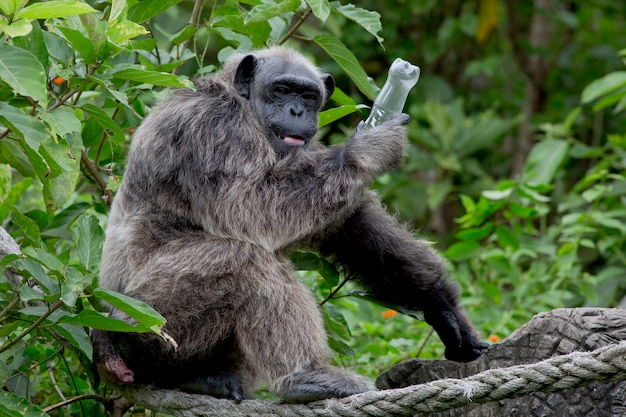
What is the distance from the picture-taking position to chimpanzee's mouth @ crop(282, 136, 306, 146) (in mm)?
4547

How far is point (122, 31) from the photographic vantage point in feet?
13.2

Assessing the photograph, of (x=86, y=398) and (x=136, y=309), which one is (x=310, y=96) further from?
(x=86, y=398)

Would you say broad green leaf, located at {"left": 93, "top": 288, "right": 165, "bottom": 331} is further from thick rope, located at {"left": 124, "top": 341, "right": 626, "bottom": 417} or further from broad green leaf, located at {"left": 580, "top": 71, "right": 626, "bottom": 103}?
broad green leaf, located at {"left": 580, "top": 71, "right": 626, "bottom": 103}

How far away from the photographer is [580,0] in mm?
11703

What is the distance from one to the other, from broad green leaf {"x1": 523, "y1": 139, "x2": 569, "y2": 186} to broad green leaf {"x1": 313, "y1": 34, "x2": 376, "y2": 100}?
11.8ft

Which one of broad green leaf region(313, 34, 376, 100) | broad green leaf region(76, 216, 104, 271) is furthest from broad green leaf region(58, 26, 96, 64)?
broad green leaf region(313, 34, 376, 100)

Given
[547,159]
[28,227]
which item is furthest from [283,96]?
[547,159]

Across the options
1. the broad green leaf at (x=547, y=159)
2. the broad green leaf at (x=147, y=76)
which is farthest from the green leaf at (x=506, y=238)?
the broad green leaf at (x=147, y=76)

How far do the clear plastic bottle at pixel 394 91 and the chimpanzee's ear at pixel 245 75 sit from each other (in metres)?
0.69

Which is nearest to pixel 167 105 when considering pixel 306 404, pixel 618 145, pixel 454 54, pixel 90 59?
pixel 90 59

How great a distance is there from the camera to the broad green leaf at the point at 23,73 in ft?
11.6

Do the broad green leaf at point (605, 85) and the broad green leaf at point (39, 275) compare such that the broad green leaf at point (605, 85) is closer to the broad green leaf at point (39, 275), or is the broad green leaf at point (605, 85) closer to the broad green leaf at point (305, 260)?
the broad green leaf at point (305, 260)

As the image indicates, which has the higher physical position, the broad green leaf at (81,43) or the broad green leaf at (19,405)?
the broad green leaf at (81,43)

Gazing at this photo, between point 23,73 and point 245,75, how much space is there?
4.83ft
